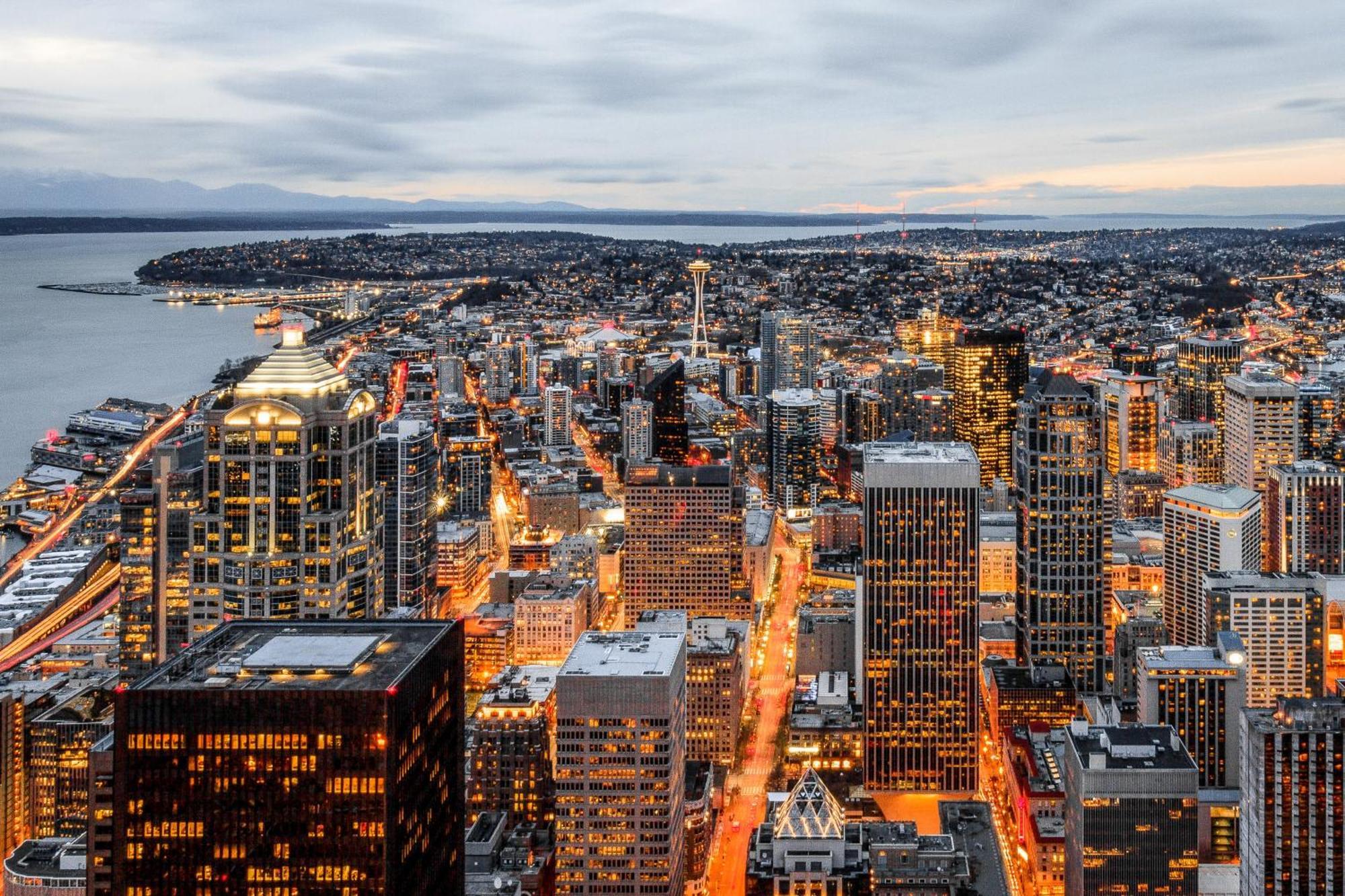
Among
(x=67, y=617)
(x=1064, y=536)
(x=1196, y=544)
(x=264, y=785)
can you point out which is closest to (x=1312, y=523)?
(x=1196, y=544)

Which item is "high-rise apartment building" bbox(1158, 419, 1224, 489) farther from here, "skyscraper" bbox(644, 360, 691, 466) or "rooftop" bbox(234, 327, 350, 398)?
"rooftop" bbox(234, 327, 350, 398)

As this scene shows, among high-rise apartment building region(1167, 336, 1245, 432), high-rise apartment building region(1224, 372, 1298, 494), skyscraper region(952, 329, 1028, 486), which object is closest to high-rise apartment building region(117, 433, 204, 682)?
skyscraper region(952, 329, 1028, 486)

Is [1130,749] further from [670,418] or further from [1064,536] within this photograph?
[670,418]

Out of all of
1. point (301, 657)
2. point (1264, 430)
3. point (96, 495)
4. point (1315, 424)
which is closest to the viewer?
point (301, 657)

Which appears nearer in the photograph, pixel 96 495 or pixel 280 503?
pixel 280 503

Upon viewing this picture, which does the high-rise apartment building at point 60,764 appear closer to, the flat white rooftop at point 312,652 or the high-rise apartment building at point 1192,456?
the flat white rooftop at point 312,652

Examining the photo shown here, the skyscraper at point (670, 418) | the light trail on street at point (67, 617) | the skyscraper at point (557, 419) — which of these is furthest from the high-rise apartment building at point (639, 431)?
the light trail on street at point (67, 617)
